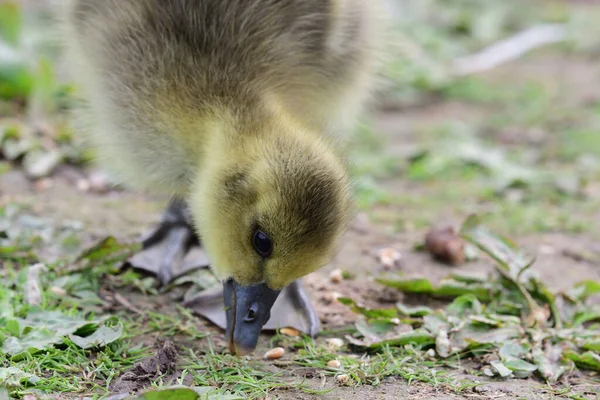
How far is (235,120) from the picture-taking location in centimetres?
221

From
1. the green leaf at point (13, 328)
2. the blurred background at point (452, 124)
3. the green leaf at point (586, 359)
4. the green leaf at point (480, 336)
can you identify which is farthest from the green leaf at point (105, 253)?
the green leaf at point (586, 359)

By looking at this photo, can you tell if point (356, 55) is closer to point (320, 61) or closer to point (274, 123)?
point (320, 61)

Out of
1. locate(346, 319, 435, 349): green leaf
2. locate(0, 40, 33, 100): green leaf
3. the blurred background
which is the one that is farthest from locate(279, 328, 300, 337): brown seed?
locate(0, 40, 33, 100): green leaf

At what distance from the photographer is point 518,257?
8.09ft

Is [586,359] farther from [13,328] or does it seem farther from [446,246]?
[13,328]

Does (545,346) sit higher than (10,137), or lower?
higher

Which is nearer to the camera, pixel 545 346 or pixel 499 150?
pixel 545 346

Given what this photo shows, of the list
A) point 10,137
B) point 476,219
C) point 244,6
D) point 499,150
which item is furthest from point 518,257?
point 10,137

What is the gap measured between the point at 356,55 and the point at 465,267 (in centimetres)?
88

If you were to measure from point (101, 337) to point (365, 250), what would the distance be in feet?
3.94

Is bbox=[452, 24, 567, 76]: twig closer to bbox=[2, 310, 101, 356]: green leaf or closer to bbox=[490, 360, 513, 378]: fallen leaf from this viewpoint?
bbox=[490, 360, 513, 378]: fallen leaf

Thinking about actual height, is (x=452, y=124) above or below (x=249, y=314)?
below

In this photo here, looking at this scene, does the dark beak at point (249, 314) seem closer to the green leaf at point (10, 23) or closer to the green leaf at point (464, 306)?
the green leaf at point (464, 306)

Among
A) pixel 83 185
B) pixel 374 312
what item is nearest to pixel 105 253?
pixel 374 312
